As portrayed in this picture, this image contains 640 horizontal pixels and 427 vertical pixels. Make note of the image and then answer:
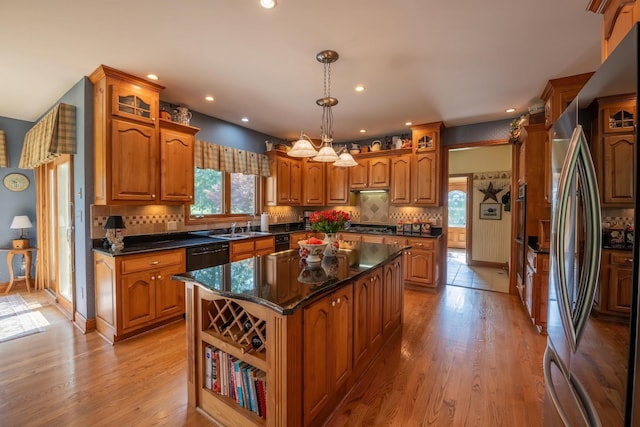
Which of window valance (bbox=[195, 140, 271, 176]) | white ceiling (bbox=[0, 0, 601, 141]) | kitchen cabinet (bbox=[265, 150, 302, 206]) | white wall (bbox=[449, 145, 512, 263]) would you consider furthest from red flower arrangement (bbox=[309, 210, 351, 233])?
white wall (bbox=[449, 145, 512, 263])

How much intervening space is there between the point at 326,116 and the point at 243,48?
1943 mm

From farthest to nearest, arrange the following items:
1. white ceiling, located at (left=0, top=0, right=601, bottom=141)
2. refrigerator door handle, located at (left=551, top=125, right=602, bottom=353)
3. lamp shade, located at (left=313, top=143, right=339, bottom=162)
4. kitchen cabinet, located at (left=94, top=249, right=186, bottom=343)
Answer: kitchen cabinet, located at (left=94, top=249, right=186, bottom=343), lamp shade, located at (left=313, top=143, right=339, bottom=162), white ceiling, located at (left=0, top=0, right=601, bottom=141), refrigerator door handle, located at (left=551, top=125, right=602, bottom=353)

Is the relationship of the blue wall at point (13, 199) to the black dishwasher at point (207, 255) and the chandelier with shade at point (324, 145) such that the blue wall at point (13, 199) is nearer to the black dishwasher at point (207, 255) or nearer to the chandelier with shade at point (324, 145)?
the black dishwasher at point (207, 255)

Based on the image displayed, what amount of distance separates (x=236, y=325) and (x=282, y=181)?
11.8ft

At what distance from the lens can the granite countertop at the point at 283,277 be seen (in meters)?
1.45

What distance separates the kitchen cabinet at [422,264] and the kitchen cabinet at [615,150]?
11.9ft

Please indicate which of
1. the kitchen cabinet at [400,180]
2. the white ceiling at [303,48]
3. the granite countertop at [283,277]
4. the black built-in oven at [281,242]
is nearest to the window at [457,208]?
the kitchen cabinet at [400,180]

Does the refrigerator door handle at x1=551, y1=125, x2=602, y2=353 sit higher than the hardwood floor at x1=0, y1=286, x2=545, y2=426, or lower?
higher

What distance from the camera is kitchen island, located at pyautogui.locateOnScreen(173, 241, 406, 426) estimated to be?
1442 millimetres

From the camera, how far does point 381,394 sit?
204cm

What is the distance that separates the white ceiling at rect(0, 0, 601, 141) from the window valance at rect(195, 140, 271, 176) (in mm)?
730

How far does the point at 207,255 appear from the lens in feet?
11.4

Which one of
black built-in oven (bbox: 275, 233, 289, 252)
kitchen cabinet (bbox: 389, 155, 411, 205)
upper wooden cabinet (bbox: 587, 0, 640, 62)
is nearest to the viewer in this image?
upper wooden cabinet (bbox: 587, 0, 640, 62)

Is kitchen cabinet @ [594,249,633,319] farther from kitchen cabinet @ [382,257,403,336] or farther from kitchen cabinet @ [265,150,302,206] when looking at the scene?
kitchen cabinet @ [265,150,302,206]
